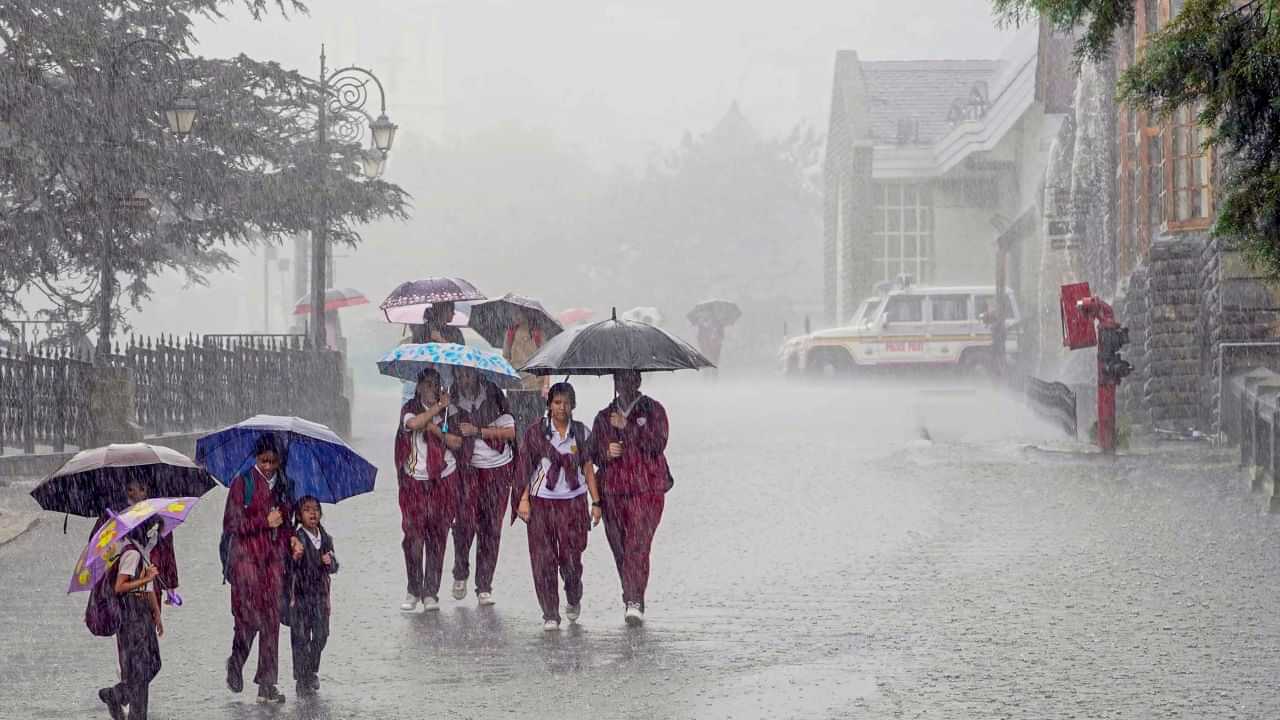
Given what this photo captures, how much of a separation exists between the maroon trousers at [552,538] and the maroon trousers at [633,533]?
0.17m

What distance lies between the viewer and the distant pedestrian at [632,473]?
934 cm

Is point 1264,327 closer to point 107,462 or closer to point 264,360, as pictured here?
point 264,360

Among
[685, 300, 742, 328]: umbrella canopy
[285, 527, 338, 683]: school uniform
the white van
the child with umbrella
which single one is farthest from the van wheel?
the child with umbrella

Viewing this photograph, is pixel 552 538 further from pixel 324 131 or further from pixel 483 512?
pixel 324 131

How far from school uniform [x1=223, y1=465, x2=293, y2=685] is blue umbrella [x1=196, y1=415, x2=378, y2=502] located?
3.0 inches

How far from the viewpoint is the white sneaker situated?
938 centimetres

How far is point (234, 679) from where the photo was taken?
25.2ft

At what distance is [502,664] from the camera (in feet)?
27.4

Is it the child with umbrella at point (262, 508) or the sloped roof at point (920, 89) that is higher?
the sloped roof at point (920, 89)

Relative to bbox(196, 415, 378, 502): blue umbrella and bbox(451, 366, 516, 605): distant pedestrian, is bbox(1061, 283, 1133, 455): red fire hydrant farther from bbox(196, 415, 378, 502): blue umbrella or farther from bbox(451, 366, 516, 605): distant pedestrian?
bbox(196, 415, 378, 502): blue umbrella

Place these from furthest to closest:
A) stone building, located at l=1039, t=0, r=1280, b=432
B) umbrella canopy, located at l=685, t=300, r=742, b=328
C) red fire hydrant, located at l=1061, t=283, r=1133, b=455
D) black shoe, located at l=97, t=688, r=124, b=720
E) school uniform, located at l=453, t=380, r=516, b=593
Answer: umbrella canopy, located at l=685, t=300, r=742, b=328 → stone building, located at l=1039, t=0, r=1280, b=432 → red fire hydrant, located at l=1061, t=283, r=1133, b=455 → school uniform, located at l=453, t=380, r=516, b=593 → black shoe, located at l=97, t=688, r=124, b=720

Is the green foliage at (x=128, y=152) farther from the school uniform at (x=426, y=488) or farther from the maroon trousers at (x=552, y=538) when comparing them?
the maroon trousers at (x=552, y=538)

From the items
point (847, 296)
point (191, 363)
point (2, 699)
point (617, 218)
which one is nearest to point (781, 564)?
point (2, 699)

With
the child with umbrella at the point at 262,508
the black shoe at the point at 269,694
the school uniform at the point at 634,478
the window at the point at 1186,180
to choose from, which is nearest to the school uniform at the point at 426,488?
the school uniform at the point at 634,478
